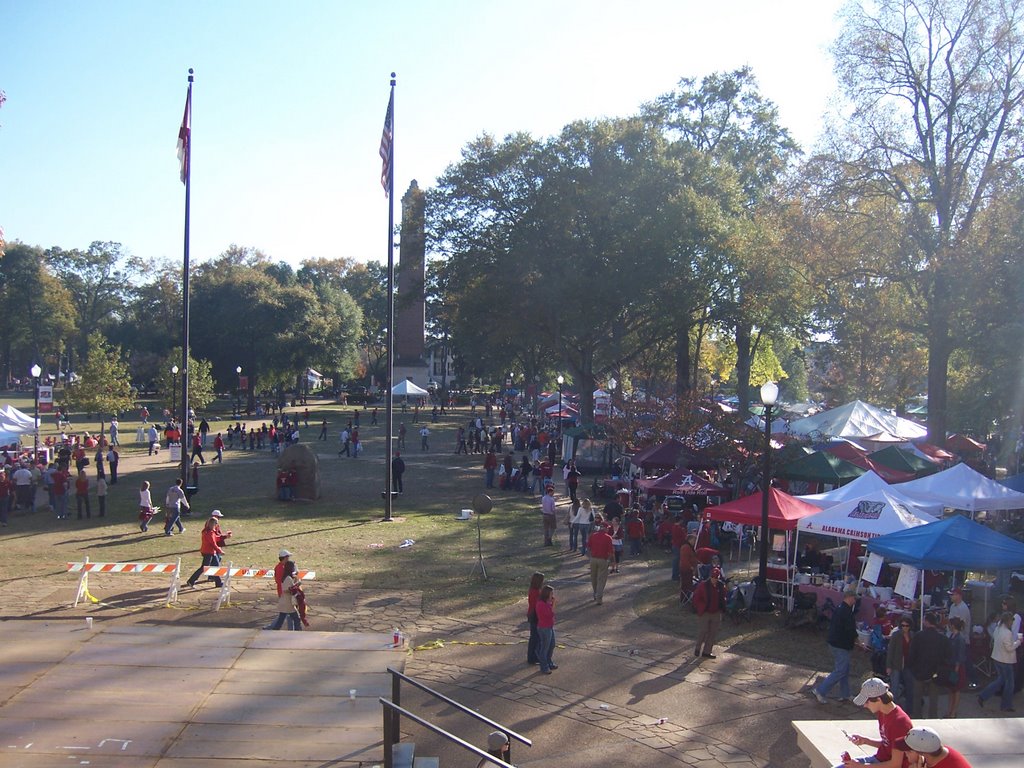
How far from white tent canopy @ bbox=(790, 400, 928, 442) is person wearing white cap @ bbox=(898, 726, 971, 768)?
26.2 m

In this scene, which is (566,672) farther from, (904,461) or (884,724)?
(904,461)

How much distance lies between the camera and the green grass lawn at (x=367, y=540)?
15.3 metres

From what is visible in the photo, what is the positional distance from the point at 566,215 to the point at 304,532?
2318 centimetres

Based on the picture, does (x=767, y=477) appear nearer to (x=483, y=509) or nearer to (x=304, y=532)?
(x=483, y=509)

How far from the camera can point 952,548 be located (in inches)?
506

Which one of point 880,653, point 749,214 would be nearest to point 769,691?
point 880,653

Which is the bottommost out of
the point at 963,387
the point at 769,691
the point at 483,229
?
the point at 769,691

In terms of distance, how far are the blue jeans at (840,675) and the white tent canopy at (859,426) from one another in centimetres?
2091

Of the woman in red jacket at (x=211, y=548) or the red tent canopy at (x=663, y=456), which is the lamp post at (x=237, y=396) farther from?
the woman in red jacket at (x=211, y=548)

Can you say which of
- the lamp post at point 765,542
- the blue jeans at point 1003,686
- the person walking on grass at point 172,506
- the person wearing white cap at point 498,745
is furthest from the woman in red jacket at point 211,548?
the blue jeans at point 1003,686

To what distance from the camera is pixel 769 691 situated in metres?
11.4

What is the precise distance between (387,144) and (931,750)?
67.5ft

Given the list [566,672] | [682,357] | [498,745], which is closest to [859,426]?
[682,357]

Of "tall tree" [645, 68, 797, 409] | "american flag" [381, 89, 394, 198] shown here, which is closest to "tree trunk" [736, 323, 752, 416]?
"tall tree" [645, 68, 797, 409]
